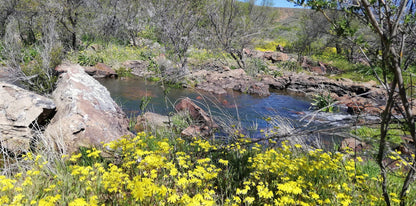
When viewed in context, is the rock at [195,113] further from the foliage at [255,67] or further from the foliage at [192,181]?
the foliage at [255,67]

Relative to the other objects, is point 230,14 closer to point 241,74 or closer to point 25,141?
point 241,74

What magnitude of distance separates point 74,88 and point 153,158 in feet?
11.4

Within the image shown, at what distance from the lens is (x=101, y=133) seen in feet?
13.5

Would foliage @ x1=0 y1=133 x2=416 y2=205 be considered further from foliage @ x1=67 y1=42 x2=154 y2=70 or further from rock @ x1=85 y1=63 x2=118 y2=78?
foliage @ x1=67 y1=42 x2=154 y2=70

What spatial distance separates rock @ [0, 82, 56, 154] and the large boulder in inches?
9.1

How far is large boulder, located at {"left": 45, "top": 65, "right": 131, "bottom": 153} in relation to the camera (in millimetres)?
3865

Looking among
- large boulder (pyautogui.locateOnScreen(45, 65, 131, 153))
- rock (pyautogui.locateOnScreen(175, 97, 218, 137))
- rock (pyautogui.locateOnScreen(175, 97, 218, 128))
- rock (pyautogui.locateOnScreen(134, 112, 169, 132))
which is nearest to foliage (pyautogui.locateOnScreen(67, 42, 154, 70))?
rock (pyautogui.locateOnScreen(175, 97, 218, 128))

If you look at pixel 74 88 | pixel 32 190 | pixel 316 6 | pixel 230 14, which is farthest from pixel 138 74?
pixel 316 6

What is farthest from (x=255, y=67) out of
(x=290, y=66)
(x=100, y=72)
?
(x=100, y=72)

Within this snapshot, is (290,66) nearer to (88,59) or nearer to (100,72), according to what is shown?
(100,72)

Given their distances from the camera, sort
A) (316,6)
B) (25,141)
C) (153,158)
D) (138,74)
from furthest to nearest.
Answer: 1. (138,74)
2. (25,141)
3. (153,158)
4. (316,6)

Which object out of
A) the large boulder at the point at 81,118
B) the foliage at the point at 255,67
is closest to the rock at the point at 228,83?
the foliage at the point at 255,67

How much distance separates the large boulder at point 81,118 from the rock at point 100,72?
7160 millimetres

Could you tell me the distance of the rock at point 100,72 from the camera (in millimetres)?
12609
